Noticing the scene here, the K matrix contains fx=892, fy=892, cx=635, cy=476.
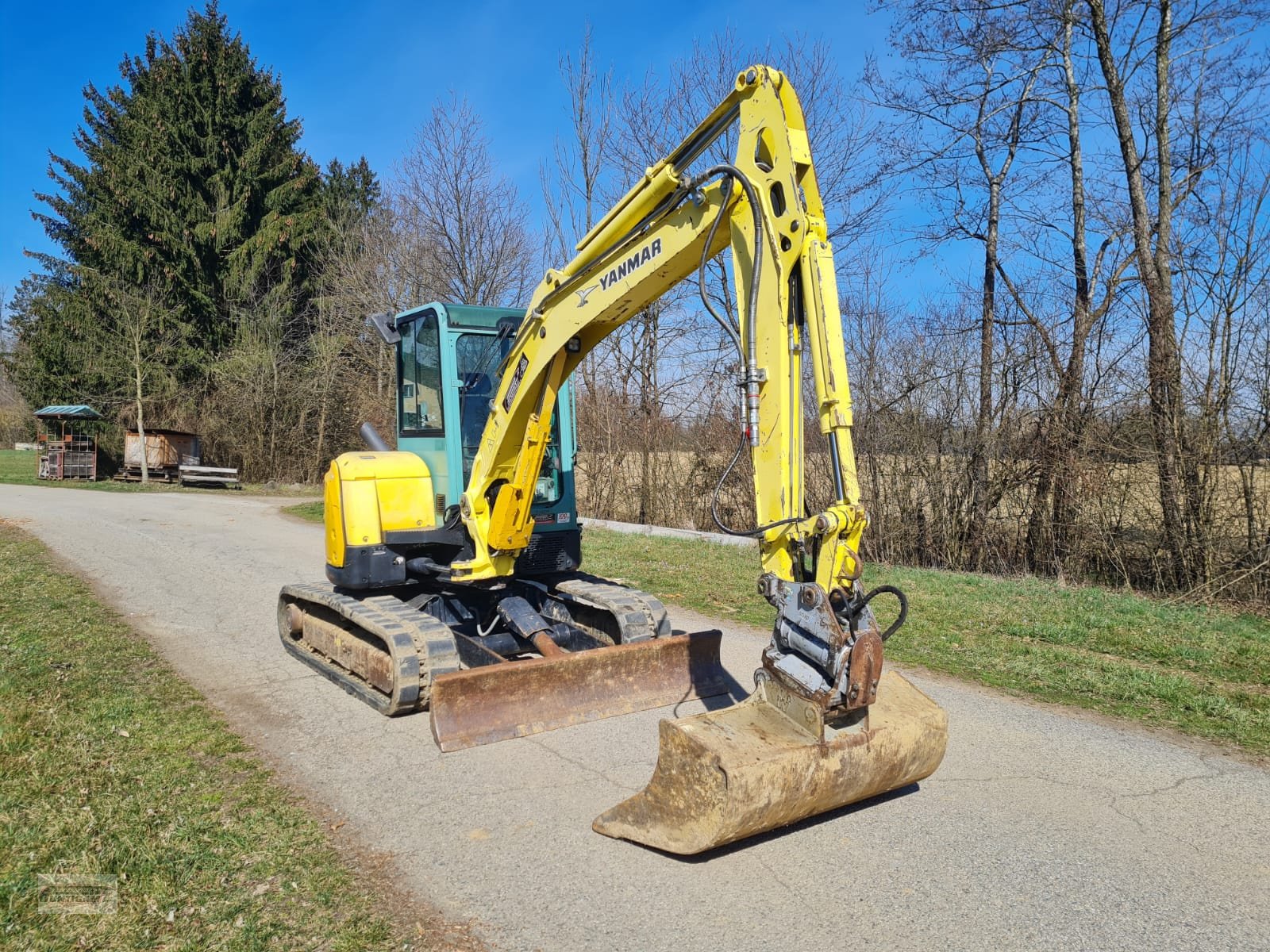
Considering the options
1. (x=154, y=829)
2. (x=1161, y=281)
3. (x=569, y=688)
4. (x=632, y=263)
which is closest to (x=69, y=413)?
(x=569, y=688)

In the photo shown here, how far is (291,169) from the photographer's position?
33062 millimetres

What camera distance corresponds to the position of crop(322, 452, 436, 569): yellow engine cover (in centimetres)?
666

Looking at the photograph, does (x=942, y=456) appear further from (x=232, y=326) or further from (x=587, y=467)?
(x=232, y=326)

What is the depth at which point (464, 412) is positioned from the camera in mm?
6719

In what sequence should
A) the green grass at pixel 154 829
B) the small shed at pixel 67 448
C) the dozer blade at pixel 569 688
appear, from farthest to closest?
the small shed at pixel 67 448 → the dozer blade at pixel 569 688 → the green grass at pixel 154 829

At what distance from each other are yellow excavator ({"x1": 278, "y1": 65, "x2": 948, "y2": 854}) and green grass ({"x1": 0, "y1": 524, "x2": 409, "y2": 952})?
111 cm

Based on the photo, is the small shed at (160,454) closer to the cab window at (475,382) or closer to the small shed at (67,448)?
the small shed at (67,448)

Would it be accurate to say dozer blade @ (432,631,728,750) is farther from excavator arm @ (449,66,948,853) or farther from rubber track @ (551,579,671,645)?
excavator arm @ (449,66,948,853)

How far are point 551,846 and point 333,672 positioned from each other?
3.22 m

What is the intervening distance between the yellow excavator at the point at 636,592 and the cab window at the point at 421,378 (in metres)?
0.02

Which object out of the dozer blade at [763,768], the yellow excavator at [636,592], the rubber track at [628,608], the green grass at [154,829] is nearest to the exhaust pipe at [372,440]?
the yellow excavator at [636,592]

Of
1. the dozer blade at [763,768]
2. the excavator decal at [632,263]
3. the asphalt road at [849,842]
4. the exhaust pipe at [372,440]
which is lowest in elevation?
the asphalt road at [849,842]

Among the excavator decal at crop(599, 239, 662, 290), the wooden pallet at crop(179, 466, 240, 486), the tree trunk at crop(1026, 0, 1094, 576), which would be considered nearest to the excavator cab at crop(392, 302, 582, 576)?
the excavator decal at crop(599, 239, 662, 290)

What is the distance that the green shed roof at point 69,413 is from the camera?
27641mm
